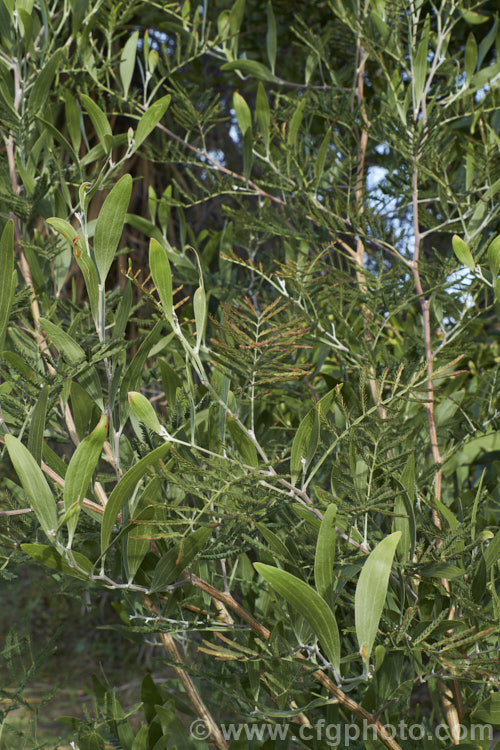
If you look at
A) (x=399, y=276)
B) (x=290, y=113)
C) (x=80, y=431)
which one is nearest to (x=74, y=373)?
(x=80, y=431)

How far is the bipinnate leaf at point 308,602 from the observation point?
319mm

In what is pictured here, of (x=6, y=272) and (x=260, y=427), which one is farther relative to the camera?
(x=260, y=427)

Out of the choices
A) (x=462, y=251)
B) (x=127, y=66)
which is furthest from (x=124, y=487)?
(x=127, y=66)

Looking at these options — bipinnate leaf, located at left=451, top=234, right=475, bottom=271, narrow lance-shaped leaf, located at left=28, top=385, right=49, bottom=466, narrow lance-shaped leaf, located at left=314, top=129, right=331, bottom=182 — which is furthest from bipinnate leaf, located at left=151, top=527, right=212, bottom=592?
narrow lance-shaped leaf, located at left=314, top=129, right=331, bottom=182

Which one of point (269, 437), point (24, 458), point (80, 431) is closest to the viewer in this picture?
point (24, 458)

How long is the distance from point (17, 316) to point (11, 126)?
0.60 ft

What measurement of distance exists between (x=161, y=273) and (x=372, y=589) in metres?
0.21

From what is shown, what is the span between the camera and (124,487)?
0.35 meters

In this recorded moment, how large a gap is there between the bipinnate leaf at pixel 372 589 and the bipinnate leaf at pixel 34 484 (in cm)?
17

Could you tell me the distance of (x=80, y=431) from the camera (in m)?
0.45

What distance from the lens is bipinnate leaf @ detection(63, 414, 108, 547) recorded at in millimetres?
334

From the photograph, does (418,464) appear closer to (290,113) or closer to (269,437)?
(269,437)

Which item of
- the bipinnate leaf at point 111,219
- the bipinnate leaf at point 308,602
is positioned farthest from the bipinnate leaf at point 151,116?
the bipinnate leaf at point 308,602

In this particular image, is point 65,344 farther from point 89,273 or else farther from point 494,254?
point 494,254
